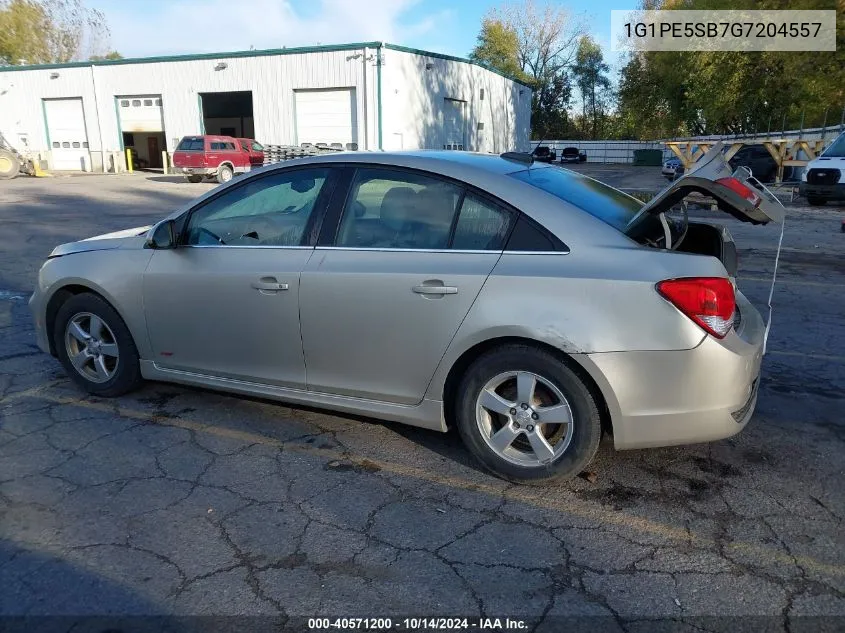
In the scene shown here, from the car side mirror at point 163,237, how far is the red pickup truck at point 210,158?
2299cm

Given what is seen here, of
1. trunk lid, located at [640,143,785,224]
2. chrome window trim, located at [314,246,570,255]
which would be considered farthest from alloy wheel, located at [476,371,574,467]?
trunk lid, located at [640,143,785,224]

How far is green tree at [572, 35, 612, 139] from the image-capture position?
6812 cm

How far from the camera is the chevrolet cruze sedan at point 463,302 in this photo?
3.02 metres

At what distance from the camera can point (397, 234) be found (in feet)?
11.6

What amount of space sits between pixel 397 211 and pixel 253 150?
26.8 m

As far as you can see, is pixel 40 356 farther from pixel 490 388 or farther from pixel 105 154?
pixel 105 154

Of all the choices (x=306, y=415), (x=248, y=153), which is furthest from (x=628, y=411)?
(x=248, y=153)

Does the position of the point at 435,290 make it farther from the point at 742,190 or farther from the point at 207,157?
the point at 207,157

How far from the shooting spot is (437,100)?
107 ft

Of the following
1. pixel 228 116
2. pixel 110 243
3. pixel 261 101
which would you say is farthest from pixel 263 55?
pixel 110 243

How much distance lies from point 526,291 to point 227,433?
2006 mm

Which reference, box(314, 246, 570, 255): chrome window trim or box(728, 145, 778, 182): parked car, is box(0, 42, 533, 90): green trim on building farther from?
box(314, 246, 570, 255): chrome window trim

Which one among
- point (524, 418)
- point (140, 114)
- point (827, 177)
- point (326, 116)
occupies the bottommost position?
point (524, 418)

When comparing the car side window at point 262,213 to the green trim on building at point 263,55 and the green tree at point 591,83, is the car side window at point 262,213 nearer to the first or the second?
the green trim on building at point 263,55
